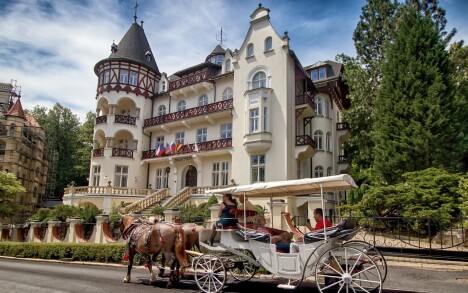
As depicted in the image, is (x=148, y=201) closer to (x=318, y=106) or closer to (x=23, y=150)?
(x=318, y=106)

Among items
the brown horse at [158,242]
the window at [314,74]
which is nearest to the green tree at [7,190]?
the brown horse at [158,242]

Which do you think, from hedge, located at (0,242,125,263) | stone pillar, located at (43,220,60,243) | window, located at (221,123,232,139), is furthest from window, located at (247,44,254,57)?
hedge, located at (0,242,125,263)

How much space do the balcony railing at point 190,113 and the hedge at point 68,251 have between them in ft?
56.1

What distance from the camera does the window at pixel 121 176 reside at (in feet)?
109

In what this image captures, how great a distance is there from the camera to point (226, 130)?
30656mm

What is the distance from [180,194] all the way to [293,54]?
14.6m

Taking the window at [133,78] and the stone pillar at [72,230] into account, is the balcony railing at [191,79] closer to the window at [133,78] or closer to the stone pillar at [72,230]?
the window at [133,78]

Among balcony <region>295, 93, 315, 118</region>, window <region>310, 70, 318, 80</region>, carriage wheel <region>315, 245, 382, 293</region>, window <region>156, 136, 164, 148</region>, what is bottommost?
carriage wheel <region>315, 245, 382, 293</region>

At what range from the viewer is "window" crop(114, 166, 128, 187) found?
33.1m

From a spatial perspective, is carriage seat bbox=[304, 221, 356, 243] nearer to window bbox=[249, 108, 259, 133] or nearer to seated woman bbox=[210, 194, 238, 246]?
seated woman bbox=[210, 194, 238, 246]

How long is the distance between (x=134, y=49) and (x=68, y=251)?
2576 cm

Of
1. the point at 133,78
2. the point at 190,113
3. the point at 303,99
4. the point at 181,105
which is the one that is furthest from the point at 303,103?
the point at 133,78

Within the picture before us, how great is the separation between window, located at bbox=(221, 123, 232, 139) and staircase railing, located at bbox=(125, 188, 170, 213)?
279 inches

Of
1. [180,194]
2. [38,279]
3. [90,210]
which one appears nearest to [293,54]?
[180,194]
